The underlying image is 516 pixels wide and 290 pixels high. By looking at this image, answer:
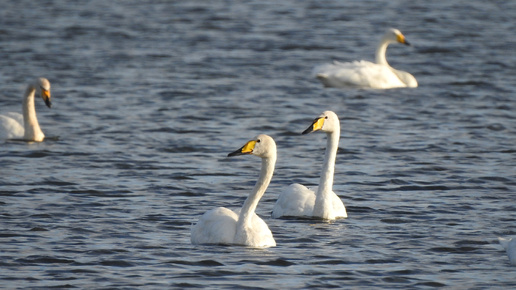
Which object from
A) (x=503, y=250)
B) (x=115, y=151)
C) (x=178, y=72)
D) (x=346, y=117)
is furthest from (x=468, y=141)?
(x=178, y=72)

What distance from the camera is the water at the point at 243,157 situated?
10.2 metres

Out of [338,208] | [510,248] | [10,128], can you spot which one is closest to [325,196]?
[338,208]

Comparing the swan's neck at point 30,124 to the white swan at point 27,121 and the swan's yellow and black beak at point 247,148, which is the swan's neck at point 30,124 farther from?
the swan's yellow and black beak at point 247,148

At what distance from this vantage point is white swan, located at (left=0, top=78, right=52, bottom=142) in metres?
17.2

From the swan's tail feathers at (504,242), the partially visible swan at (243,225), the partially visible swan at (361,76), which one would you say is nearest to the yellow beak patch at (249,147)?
the partially visible swan at (243,225)

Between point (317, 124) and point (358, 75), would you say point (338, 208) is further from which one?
point (358, 75)

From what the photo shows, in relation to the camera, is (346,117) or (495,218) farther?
(346,117)

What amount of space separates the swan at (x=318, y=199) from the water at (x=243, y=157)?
0.14m

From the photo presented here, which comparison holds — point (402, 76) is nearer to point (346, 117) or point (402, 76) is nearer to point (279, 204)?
point (346, 117)

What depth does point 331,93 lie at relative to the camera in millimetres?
22547

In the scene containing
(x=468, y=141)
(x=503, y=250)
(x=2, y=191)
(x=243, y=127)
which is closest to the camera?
→ (x=503, y=250)

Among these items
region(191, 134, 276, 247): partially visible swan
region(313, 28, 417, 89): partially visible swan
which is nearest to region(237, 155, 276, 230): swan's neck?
region(191, 134, 276, 247): partially visible swan

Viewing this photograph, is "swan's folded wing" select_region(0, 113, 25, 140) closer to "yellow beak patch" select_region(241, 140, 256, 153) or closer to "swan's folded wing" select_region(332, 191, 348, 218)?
"swan's folded wing" select_region(332, 191, 348, 218)

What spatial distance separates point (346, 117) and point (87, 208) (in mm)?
7901
